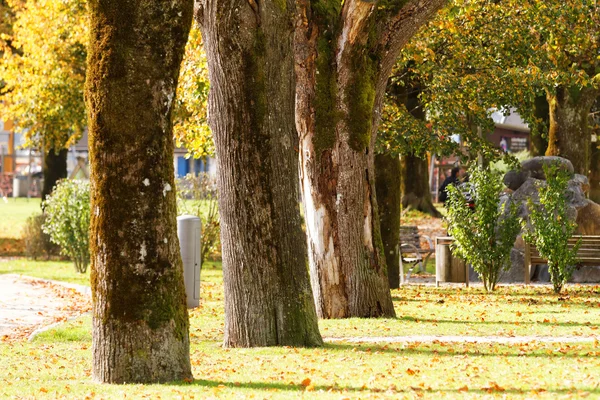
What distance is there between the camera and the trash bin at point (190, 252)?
16.9 metres

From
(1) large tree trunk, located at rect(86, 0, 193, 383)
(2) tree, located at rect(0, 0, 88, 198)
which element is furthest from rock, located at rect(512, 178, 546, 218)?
(1) large tree trunk, located at rect(86, 0, 193, 383)

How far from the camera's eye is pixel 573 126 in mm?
28906

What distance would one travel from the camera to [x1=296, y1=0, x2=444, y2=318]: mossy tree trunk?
48.3 ft

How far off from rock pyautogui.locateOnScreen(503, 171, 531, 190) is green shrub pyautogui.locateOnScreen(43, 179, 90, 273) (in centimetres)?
859

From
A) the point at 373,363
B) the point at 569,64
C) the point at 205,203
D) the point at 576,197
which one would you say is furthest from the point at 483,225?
the point at 569,64

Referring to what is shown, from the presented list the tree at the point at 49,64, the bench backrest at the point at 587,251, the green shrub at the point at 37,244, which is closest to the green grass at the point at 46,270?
the green shrub at the point at 37,244

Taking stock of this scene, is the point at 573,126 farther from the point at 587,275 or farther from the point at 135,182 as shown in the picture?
the point at 135,182

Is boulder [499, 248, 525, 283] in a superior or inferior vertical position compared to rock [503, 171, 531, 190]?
inferior

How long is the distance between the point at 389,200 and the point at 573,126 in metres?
10.7

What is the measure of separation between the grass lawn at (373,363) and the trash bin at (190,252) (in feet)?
1.78

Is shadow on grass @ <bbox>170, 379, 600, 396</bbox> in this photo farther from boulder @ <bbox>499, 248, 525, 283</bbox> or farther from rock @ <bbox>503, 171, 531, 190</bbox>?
rock @ <bbox>503, 171, 531, 190</bbox>

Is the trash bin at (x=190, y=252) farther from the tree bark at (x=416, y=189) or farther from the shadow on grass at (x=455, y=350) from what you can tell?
the tree bark at (x=416, y=189)

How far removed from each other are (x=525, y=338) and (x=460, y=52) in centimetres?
933

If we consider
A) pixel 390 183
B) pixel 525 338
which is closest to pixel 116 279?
pixel 525 338
